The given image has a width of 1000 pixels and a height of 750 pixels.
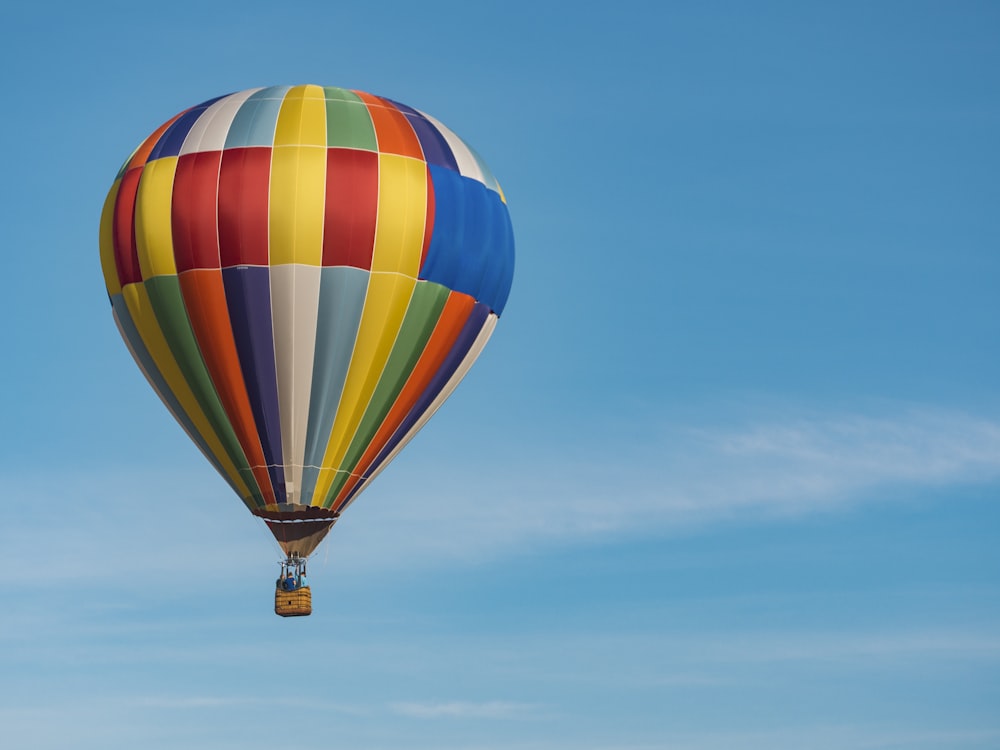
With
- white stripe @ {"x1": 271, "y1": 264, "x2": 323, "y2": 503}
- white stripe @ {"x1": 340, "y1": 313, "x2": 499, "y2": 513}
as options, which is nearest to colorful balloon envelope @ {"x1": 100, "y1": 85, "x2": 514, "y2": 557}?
white stripe @ {"x1": 271, "y1": 264, "x2": 323, "y2": 503}

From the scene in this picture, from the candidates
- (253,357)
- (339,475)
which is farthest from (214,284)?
(339,475)

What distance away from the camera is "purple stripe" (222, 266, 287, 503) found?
4369cm

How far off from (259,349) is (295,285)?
4.70 feet

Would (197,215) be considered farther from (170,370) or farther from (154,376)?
(154,376)

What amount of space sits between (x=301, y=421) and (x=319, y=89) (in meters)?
6.98

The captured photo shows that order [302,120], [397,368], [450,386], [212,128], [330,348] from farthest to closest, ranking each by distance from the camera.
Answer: [450,386], [212,128], [302,120], [397,368], [330,348]

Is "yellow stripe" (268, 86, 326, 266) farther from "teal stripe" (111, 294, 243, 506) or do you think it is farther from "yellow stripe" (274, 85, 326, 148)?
"teal stripe" (111, 294, 243, 506)

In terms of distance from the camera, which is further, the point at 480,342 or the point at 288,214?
the point at 480,342

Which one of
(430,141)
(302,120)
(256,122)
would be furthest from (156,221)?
(430,141)

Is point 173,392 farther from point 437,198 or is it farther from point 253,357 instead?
point 437,198

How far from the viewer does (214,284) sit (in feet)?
144

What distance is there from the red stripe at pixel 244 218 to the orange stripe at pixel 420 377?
3803 millimetres

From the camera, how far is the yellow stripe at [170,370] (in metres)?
44.6

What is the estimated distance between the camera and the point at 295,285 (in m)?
43.7
